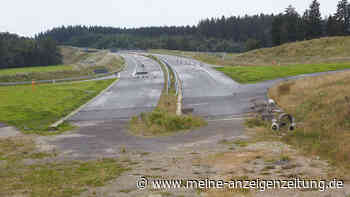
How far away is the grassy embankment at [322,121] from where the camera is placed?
10.1 m

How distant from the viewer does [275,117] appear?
16.7 meters

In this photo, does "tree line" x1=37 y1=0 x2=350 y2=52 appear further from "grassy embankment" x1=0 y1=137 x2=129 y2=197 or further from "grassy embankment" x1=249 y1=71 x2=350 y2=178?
"grassy embankment" x1=0 y1=137 x2=129 y2=197

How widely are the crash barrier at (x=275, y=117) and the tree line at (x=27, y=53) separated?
306ft

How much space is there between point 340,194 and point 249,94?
59.7 feet

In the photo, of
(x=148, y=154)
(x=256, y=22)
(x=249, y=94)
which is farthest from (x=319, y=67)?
(x=256, y=22)

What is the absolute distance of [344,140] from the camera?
35.1ft

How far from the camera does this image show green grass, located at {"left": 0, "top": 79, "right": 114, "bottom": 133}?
20.1 metres

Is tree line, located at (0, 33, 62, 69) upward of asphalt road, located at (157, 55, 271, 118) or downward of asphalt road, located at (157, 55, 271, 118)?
upward

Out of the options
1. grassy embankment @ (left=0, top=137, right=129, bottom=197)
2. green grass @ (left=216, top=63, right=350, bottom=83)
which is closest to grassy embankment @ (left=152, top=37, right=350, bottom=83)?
green grass @ (left=216, top=63, right=350, bottom=83)

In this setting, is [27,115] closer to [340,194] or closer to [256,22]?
[340,194]

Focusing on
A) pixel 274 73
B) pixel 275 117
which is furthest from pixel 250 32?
pixel 275 117

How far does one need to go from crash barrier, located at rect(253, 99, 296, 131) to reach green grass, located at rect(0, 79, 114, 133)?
11.0m

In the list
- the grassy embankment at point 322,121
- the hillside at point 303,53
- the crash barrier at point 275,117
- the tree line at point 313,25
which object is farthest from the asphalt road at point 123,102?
the tree line at point 313,25

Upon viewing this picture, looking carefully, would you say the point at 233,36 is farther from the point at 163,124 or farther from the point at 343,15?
the point at 163,124
